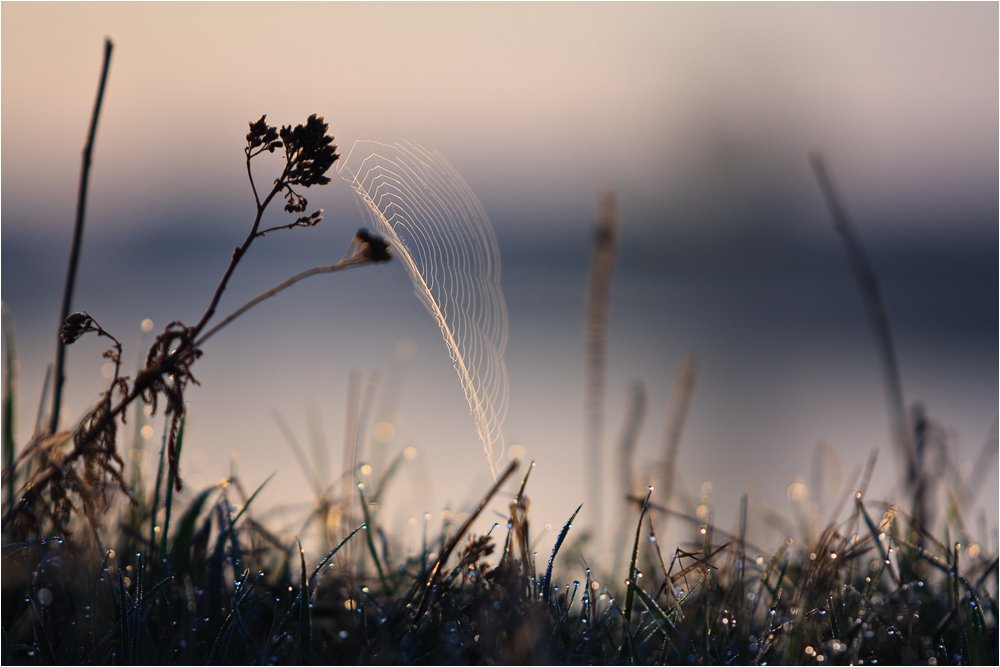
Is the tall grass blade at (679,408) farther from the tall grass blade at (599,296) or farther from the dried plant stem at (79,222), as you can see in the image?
the dried plant stem at (79,222)

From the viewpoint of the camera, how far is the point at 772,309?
11938 millimetres

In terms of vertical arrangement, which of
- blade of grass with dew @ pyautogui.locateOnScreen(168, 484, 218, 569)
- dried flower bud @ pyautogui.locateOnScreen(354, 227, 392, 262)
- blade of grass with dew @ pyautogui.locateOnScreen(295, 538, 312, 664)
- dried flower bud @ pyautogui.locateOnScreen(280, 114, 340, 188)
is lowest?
blade of grass with dew @ pyautogui.locateOnScreen(295, 538, 312, 664)

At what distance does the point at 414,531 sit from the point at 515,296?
34.6 ft

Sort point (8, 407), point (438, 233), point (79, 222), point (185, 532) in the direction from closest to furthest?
1. point (438, 233)
2. point (79, 222)
3. point (185, 532)
4. point (8, 407)

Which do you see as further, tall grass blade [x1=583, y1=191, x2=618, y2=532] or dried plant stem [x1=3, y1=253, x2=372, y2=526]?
tall grass blade [x1=583, y1=191, x2=618, y2=532]

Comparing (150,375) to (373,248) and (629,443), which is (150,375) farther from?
(629,443)

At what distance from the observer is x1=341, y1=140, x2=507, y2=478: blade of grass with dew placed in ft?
5.37

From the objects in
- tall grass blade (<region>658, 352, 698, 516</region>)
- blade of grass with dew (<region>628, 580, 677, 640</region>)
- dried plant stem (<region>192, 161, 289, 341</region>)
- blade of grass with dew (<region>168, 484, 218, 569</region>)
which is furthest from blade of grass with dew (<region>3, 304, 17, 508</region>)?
tall grass blade (<region>658, 352, 698, 516</region>)

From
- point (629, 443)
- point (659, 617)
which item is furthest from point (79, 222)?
point (629, 443)

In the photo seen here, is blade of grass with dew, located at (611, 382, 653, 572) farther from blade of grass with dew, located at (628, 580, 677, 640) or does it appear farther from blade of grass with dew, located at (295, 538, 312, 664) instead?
blade of grass with dew, located at (295, 538, 312, 664)

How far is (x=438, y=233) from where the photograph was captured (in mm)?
1761

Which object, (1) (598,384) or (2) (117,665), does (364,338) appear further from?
(2) (117,665)

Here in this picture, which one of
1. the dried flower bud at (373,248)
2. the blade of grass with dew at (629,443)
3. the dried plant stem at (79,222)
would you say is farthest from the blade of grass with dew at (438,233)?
the blade of grass with dew at (629,443)

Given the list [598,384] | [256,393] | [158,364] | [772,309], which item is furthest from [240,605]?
[772,309]
